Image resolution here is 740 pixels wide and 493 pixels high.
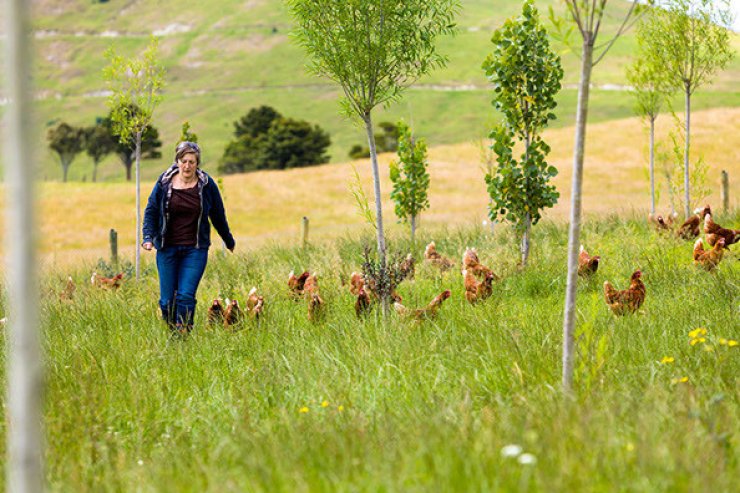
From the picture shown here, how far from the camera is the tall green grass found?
3.56m

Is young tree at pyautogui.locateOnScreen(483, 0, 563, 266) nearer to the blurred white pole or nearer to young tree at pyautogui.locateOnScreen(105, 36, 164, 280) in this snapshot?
young tree at pyautogui.locateOnScreen(105, 36, 164, 280)

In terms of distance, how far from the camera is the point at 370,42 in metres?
8.62

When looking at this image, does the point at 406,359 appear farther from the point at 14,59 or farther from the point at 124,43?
the point at 124,43

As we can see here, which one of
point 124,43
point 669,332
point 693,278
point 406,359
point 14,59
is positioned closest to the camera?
point 14,59

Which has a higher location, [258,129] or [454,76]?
[454,76]

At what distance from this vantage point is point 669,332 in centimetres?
664

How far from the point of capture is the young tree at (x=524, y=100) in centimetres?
1241

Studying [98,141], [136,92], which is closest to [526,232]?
[136,92]

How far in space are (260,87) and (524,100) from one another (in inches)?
5436

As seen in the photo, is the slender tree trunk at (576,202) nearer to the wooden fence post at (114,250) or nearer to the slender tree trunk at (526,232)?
the slender tree trunk at (526,232)

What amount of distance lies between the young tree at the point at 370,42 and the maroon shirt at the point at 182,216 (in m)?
1.83

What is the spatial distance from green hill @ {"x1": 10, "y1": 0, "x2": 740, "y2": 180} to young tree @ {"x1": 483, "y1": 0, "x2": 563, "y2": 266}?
228ft

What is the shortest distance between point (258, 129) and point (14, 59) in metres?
81.0

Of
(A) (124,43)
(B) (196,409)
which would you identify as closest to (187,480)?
(B) (196,409)
